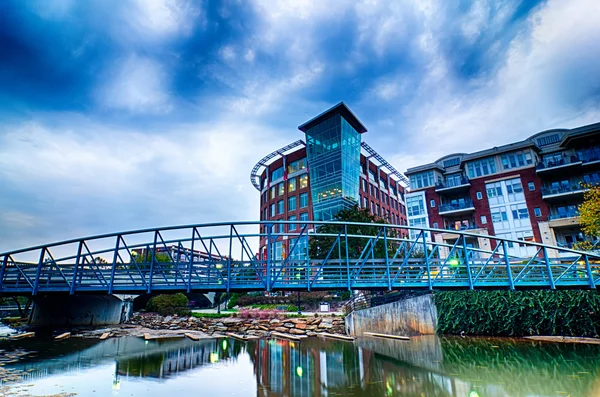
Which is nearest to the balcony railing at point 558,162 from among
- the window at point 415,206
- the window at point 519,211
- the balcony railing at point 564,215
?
the window at point 519,211

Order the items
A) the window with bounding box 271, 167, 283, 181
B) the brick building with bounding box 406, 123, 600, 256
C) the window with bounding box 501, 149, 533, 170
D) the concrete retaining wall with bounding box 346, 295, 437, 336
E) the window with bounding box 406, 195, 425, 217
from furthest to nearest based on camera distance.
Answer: the window with bounding box 271, 167, 283, 181
the window with bounding box 406, 195, 425, 217
the window with bounding box 501, 149, 533, 170
the brick building with bounding box 406, 123, 600, 256
the concrete retaining wall with bounding box 346, 295, 437, 336

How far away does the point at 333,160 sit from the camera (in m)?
50.9

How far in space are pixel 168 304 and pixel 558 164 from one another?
52072mm

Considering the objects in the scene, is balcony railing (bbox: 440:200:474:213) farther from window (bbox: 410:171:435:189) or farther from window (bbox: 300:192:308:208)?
window (bbox: 300:192:308:208)

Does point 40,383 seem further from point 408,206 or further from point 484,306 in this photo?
point 408,206

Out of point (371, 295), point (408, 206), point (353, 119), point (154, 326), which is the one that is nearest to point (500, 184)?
point (408, 206)

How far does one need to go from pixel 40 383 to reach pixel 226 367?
704 cm

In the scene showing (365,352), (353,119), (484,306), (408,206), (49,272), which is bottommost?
(365,352)

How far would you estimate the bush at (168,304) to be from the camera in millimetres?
40938

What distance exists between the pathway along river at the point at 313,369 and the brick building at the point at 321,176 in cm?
2736

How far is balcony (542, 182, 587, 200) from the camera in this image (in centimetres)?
3538

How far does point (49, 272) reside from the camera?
19828 millimetres

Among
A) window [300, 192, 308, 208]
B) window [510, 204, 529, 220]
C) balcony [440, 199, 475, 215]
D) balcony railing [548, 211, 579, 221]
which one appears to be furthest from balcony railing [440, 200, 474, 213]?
window [300, 192, 308, 208]

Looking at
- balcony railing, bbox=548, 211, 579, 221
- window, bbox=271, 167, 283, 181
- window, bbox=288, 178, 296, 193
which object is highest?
window, bbox=271, 167, 283, 181
